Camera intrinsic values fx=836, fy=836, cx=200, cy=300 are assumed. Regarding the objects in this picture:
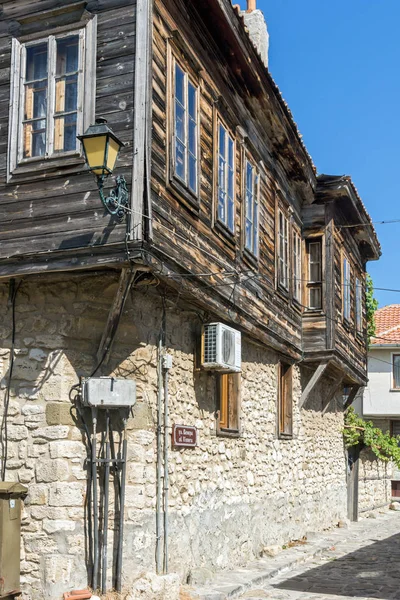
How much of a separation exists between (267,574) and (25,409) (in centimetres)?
440

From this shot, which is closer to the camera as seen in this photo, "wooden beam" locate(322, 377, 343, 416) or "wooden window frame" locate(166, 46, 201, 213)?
"wooden window frame" locate(166, 46, 201, 213)

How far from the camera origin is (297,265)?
16375 millimetres

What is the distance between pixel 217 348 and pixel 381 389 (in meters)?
22.0

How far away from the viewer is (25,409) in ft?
28.3

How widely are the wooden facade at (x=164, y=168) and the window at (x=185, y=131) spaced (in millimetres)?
101

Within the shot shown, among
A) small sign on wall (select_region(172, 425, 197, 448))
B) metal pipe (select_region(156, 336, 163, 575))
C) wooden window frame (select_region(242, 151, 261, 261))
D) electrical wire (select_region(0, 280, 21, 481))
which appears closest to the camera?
electrical wire (select_region(0, 280, 21, 481))

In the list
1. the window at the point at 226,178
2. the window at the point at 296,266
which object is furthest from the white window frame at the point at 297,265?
the window at the point at 226,178

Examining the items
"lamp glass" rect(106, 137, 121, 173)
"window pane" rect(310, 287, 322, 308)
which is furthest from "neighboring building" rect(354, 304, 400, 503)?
"lamp glass" rect(106, 137, 121, 173)

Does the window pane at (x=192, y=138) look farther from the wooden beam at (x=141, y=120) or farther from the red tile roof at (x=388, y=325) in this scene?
the red tile roof at (x=388, y=325)

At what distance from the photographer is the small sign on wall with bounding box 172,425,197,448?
973 cm

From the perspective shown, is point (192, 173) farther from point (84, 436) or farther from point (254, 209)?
point (84, 436)

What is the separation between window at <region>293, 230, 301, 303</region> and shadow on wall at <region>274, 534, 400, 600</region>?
489 centimetres

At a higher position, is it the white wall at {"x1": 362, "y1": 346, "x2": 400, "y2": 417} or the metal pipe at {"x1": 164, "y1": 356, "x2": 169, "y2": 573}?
the white wall at {"x1": 362, "y1": 346, "x2": 400, "y2": 417}

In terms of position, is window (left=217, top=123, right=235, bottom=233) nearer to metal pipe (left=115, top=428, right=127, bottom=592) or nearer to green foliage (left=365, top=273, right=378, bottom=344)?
metal pipe (left=115, top=428, right=127, bottom=592)
